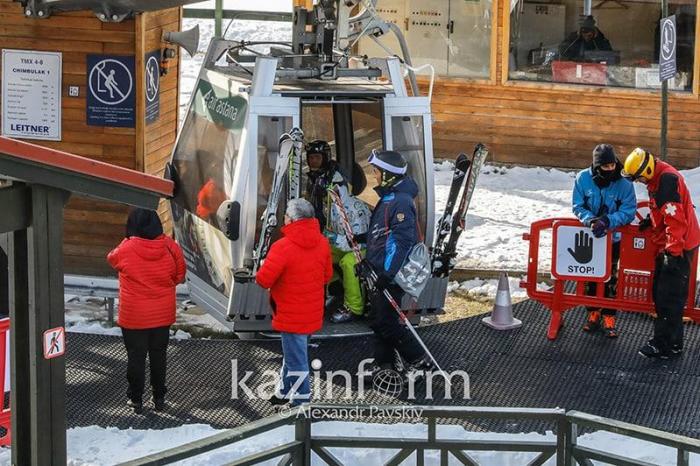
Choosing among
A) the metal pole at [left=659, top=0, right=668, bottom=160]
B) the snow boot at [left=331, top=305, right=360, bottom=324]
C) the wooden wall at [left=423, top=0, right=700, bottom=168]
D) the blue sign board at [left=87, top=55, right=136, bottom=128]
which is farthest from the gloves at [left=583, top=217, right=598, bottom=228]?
the wooden wall at [left=423, top=0, right=700, bottom=168]

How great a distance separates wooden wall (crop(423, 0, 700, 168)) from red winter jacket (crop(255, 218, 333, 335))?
7823mm

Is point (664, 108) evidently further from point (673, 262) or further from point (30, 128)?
point (30, 128)

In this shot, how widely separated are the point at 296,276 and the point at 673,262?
287cm

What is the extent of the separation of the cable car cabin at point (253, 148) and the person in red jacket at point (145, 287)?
38.4 inches

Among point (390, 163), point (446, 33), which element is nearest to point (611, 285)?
point (390, 163)

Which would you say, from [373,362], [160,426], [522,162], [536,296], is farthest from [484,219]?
[160,426]

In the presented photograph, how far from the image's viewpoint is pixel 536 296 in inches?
414

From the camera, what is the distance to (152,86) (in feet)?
37.4

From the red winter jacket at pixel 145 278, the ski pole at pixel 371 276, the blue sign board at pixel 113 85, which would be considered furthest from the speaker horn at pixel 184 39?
the red winter jacket at pixel 145 278

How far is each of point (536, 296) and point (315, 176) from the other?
1.92 m

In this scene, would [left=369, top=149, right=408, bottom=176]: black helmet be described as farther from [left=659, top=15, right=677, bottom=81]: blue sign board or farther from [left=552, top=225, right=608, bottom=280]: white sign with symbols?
[left=659, top=15, right=677, bottom=81]: blue sign board

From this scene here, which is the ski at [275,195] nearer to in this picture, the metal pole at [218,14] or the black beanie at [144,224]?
the black beanie at [144,224]

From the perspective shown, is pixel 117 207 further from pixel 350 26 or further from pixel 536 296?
pixel 536 296

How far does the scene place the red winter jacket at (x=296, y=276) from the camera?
8617mm
